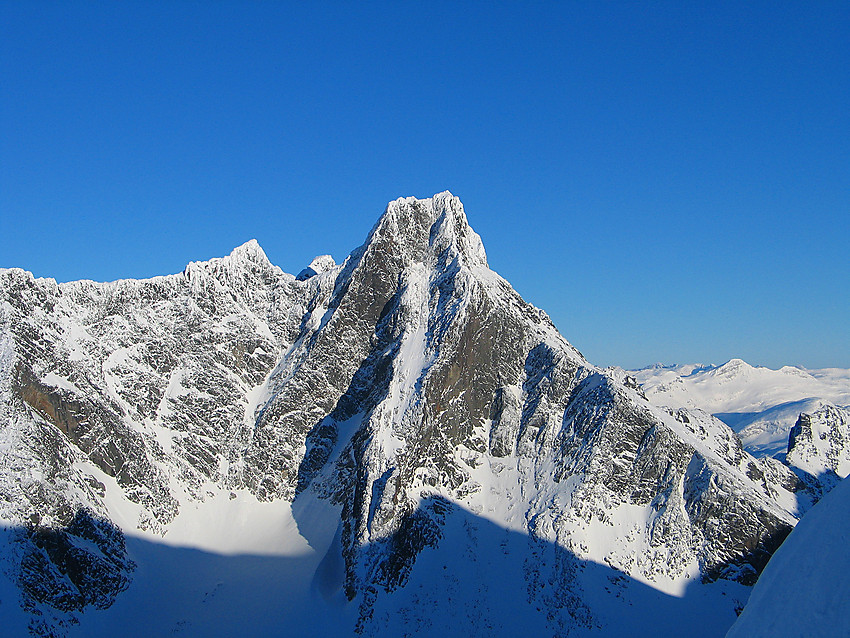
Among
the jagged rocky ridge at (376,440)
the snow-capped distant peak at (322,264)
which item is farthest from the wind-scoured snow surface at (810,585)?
the snow-capped distant peak at (322,264)

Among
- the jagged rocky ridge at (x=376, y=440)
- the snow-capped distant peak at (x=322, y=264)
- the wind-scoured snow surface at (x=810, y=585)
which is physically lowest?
the wind-scoured snow surface at (x=810, y=585)

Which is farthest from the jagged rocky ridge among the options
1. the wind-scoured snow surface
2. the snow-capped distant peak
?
the wind-scoured snow surface

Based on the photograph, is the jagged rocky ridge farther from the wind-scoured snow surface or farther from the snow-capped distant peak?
the wind-scoured snow surface

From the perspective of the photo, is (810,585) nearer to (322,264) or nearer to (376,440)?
(376,440)

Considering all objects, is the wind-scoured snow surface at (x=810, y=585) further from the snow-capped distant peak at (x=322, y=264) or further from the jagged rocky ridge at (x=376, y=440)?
the snow-capped distant peak at (x=322, y=264)

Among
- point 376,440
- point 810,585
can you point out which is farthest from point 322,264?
point 810,585

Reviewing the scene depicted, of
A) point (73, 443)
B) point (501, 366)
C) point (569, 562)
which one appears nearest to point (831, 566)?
point (569, 562)

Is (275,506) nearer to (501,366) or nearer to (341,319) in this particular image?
(341,319)
